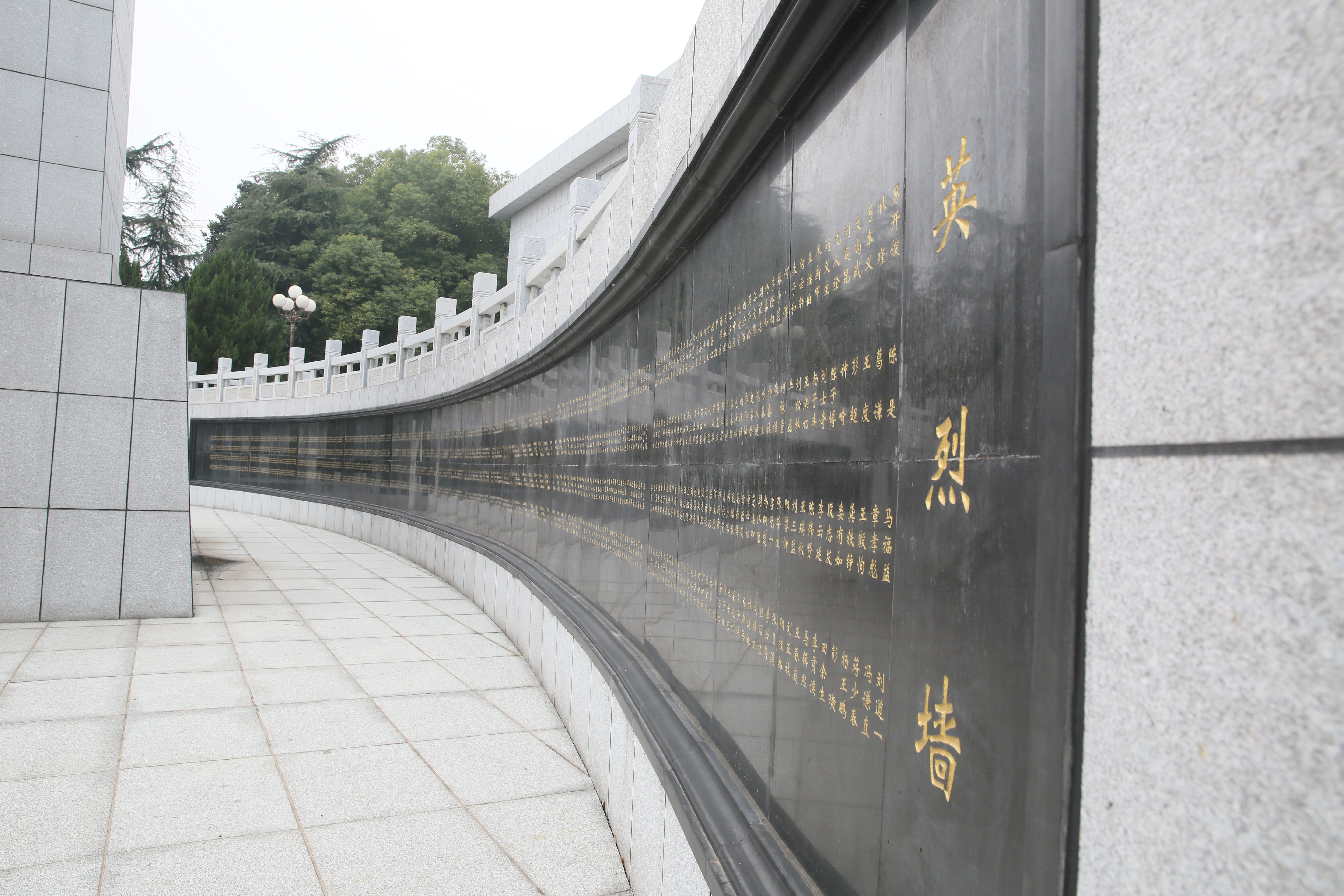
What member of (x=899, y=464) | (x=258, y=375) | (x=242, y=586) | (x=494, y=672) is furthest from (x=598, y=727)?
(x=258, y=375)

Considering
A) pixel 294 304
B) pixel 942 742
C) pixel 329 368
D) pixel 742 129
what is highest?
pixel 294 304

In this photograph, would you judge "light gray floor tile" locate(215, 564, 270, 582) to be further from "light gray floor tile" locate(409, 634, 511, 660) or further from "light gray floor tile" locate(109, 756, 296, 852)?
"light gray floor tile" locate(109, 756, 296, 852)

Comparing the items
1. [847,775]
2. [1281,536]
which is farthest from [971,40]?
[847,775]

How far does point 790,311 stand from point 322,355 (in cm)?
3159

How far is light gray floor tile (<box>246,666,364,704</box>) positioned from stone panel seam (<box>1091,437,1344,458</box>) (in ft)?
16.2

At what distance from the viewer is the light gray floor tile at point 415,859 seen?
9.50ft

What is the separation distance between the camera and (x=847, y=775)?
5.45 ft

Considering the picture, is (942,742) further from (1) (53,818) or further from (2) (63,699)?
(2) (63,699)

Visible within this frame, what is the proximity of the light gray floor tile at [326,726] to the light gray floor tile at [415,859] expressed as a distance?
3.12 ft

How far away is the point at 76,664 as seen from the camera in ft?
17.3

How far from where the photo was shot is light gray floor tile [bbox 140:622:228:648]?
6039mm

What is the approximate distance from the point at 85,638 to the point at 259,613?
4.77ft

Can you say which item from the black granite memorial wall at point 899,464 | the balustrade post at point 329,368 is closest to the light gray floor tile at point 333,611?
the black granite memorial wall at point 899,464

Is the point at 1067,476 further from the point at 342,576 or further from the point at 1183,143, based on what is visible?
the point at 342,576
